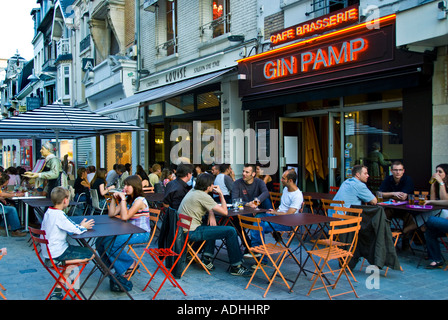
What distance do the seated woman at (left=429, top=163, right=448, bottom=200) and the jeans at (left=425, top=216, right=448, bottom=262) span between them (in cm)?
53

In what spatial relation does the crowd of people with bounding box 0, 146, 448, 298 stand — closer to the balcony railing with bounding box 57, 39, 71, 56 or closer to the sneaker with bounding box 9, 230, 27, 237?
the sneaker with bounding box 9, 230, 27, 237

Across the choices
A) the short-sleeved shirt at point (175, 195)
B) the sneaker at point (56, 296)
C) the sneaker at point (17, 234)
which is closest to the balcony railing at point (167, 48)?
the sneaker at point (17, 234)

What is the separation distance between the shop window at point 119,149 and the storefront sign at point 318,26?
987 cm

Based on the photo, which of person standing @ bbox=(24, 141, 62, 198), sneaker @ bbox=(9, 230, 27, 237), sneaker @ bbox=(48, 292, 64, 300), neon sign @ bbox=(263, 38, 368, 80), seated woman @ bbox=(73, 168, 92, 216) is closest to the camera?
sneaker @ bbox=(48, 292, 64, 300)

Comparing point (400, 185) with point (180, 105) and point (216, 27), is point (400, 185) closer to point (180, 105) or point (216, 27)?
point (216, 27)

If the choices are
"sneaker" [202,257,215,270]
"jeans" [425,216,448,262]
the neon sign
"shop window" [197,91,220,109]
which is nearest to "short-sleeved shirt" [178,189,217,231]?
"sneaker" [202,257,215,270]

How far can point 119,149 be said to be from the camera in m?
18.7

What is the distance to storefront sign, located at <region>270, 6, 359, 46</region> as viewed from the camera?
783 cm

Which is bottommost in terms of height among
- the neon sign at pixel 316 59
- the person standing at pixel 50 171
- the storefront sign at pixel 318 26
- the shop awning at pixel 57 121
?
the person standing at pixel 50 171

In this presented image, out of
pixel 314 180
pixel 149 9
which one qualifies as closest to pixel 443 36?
pixel 314 180

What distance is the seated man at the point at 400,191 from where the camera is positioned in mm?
6466

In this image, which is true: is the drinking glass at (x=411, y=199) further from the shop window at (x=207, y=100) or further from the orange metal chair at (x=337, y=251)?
the shop window at (x=207, y=100)

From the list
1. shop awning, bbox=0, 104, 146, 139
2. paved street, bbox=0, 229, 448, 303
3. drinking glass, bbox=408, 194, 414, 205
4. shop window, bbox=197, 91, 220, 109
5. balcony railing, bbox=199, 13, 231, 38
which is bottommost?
paved street, bbox=0, 229, 448, 303

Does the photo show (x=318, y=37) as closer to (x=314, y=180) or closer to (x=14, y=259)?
(x=314, y=180)
